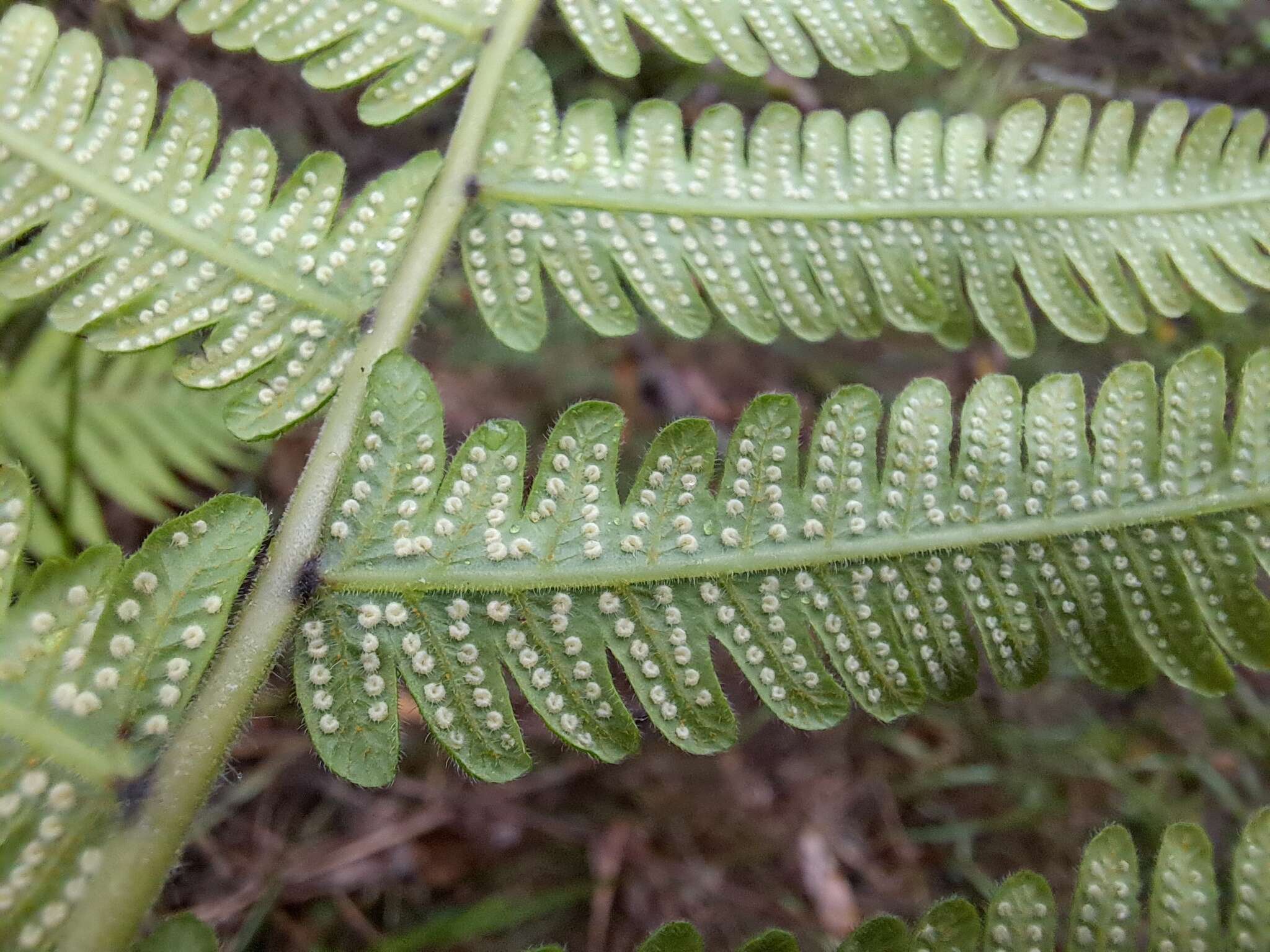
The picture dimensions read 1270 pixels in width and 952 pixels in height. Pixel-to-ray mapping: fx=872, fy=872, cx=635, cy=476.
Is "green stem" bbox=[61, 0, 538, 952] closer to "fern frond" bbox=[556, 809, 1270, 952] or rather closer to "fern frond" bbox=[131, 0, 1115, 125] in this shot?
"fern frond" bbox=[131, 0, 1115, 125]

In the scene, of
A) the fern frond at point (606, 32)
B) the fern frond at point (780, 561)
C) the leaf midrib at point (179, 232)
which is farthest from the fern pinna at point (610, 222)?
the fern frond at point (780, 561)

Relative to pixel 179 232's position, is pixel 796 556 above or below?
below

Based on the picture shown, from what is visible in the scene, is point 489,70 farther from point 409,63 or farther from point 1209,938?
point 1209,938

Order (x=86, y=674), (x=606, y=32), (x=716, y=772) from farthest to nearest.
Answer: (x=716, y=772), (x=606, y=32), (x=86, y=674)

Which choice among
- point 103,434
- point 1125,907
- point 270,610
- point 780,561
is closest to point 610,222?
point 780,561

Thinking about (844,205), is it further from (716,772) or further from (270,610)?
(716,772)

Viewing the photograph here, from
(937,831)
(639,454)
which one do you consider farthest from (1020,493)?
(937,831)

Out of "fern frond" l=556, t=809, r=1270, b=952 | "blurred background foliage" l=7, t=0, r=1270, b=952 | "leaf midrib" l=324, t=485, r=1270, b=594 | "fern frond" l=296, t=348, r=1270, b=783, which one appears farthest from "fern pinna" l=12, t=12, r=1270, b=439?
"fern frond" l=556, t=809, r=1270, b=952
